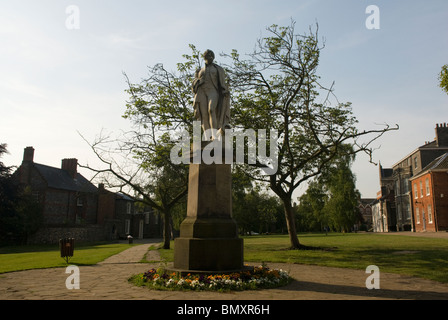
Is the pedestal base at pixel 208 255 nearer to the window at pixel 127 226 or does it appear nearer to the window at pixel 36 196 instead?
the window at pixel 36 196

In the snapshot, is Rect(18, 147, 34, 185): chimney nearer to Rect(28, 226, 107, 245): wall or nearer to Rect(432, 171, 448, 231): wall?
Rect(28, 226, 107, 245): wall

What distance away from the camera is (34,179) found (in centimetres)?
4178

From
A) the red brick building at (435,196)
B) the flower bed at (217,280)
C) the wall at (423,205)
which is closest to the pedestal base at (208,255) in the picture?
the flower bed at (217,280)

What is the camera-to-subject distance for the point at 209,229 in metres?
8.16

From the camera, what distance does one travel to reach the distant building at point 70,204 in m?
40.7

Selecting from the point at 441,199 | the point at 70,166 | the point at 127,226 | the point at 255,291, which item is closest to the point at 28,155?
the point at 70,166

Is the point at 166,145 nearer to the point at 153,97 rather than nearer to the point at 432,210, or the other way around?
the point at 153,97

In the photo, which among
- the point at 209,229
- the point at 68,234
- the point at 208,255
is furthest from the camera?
the point at 68,234

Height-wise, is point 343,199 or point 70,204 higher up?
point 343,199

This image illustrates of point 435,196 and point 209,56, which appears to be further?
point 435,196

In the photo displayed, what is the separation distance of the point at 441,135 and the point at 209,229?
53.7 metres

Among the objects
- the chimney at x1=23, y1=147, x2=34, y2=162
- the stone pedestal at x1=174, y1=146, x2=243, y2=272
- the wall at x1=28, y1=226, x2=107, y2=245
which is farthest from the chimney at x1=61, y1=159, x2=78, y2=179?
the stone pedestal at x1=174, y1=146, x2=243, y2=272

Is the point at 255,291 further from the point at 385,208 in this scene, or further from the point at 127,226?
the point at 385,208

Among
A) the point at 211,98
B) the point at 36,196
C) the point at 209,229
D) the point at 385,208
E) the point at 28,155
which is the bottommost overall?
the point at 209,229
